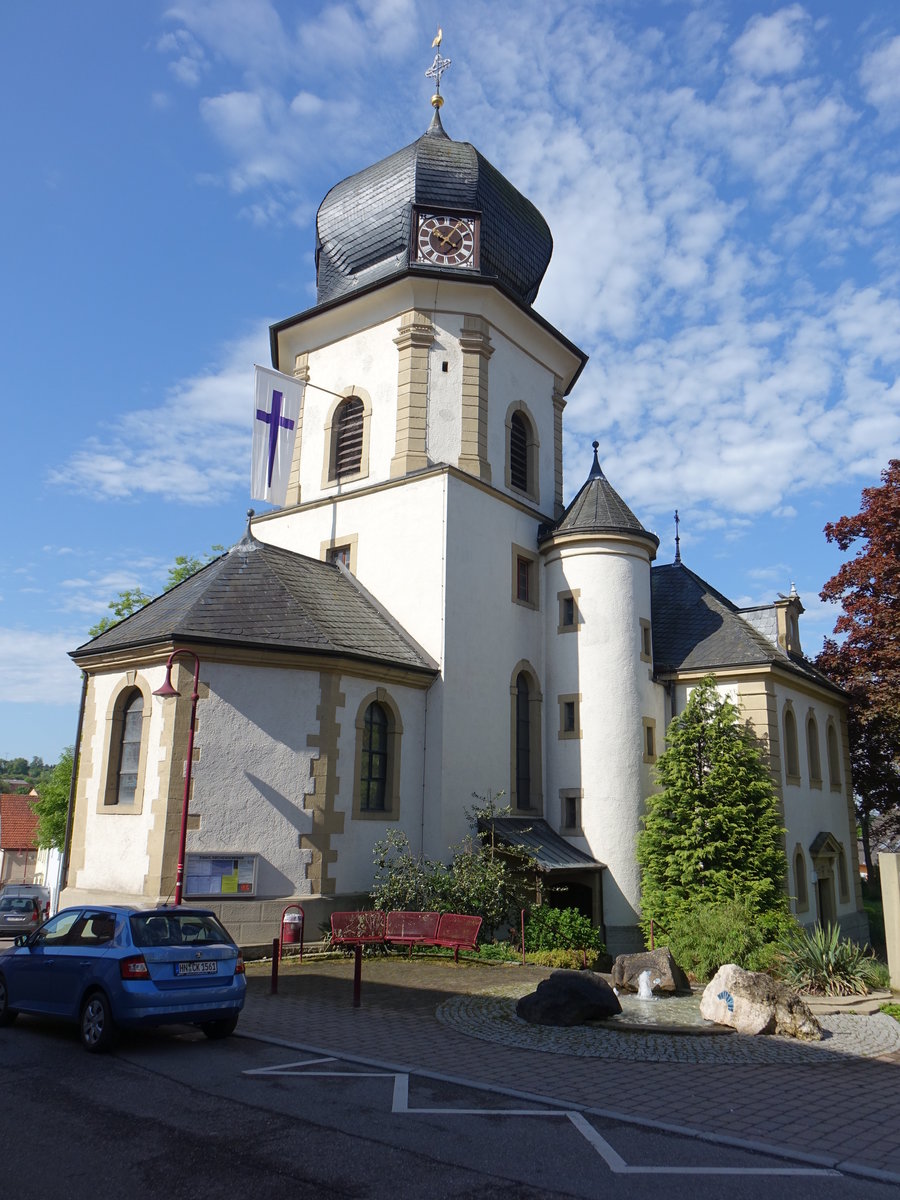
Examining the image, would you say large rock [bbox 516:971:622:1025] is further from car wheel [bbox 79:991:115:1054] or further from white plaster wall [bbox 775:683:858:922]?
white plaster wall [bbox 775:683:858:922]

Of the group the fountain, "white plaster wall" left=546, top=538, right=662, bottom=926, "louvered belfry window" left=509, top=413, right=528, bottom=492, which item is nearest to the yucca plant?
the fountain

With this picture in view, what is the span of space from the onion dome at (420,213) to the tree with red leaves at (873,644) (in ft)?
40.4

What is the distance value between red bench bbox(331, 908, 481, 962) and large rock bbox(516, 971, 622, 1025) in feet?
14.6

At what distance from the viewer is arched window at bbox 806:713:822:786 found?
24831 mm

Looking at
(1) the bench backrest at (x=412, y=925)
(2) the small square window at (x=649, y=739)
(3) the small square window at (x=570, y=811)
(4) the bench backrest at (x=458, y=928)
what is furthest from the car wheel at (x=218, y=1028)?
(2) the small square window at (x=649, y=739)

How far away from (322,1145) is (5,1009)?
19.1 ft

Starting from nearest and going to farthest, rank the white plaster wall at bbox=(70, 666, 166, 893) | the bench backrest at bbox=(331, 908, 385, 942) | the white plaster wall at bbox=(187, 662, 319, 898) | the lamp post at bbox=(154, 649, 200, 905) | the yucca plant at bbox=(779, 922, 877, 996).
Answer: the yucca plant at bbox=(779, 922, 877, 996) < the lamp post at bbox=(154, 649, 200, 905) < the bench backrest at bbox=(331, 908, 385, 942) < the white plaster wall at bbox=(187, 662, 319, 898) < the white plaster wall at bbox=(70, 666, 166, 893)

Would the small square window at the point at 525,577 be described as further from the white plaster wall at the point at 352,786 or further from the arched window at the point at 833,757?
the arched window at the point at 833,757

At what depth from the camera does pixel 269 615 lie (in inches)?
703

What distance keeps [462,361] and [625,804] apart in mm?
11032

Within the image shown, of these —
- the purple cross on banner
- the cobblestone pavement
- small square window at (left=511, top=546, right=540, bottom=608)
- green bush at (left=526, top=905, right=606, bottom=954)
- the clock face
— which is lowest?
the cobblestone pavement

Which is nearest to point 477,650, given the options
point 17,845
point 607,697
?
point 607,697

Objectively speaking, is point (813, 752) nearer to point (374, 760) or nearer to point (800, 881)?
point (800, 881)

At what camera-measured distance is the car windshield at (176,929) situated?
9305 millimetres
